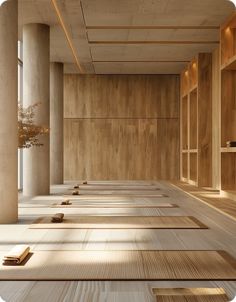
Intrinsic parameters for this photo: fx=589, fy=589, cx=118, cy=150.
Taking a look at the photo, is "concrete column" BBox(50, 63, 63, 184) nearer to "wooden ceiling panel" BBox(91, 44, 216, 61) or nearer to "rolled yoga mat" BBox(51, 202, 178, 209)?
"wooden ceiling panel" BBox(91, 44, 216, 61)

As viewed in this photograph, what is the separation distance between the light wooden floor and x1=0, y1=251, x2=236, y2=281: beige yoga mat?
129 millimetres

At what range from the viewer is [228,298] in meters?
2.82

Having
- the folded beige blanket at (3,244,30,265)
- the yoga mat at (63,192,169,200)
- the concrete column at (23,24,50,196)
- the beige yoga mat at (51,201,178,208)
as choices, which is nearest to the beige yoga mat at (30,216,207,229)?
the beige yoga mat at (51,201,178,208)

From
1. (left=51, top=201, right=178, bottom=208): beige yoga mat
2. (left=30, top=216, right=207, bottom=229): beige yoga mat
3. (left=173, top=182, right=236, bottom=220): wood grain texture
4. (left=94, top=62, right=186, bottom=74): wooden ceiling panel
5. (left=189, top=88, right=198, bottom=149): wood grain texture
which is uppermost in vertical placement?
(left=94, top=62, right=186, bottom=74): wooden ceiling panel

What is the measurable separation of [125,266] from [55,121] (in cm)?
951

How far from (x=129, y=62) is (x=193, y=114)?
71.3 inches

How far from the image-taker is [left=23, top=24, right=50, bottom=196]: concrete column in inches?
370

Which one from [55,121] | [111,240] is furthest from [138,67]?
[111,240]

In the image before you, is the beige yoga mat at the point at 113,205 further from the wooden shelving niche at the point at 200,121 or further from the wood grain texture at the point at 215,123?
the wooden shelving niche at the point at 200,121

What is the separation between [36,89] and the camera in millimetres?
9391

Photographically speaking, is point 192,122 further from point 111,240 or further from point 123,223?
point 111,240

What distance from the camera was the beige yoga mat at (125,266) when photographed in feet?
10.8


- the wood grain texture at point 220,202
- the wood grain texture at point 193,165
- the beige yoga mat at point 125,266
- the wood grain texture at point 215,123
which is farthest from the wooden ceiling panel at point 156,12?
the beige yoga mat at point 125,266

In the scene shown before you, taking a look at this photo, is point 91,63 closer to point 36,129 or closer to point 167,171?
point 167,171
